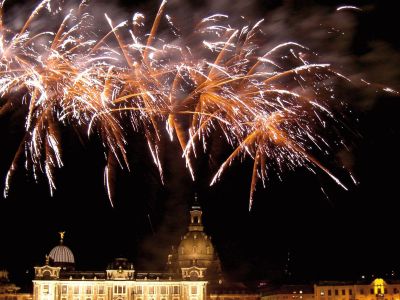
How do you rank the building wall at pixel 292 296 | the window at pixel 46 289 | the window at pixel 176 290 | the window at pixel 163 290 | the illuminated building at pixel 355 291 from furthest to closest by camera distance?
the window at pixel 176 290 < the window at pixel 163 290 < the window at pixel 46 289 < the building wall at pixel 292 296 < the illuminated building at pixel 355 291

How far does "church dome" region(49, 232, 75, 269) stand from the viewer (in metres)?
89.0

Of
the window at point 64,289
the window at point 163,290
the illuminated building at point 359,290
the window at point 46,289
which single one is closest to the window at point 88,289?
the window at point 64,289

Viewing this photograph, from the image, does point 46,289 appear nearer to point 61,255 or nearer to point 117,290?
point 61,255

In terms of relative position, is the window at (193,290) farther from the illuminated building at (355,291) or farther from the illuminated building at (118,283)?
the illuminated building at (355,291)

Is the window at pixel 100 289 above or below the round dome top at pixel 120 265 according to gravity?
below

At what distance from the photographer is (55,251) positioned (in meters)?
90.2

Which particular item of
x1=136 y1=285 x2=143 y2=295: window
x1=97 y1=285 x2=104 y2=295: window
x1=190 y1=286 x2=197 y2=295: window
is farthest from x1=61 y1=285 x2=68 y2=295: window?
x1=190 y1=286 x2=197 y2=295: window

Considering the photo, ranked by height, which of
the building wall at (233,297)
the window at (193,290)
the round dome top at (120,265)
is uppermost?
the round dome top at (120,265)

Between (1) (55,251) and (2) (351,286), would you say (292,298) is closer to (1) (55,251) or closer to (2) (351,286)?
(2) (351,286)

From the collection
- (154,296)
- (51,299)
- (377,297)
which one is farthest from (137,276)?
(377,297)

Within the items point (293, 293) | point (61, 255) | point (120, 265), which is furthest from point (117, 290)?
point (293, 293)

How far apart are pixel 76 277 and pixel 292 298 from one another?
86.6 feet

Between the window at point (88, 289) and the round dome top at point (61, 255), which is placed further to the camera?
the round dome top at point (61, 255)

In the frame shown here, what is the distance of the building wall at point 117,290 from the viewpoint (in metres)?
83.2
